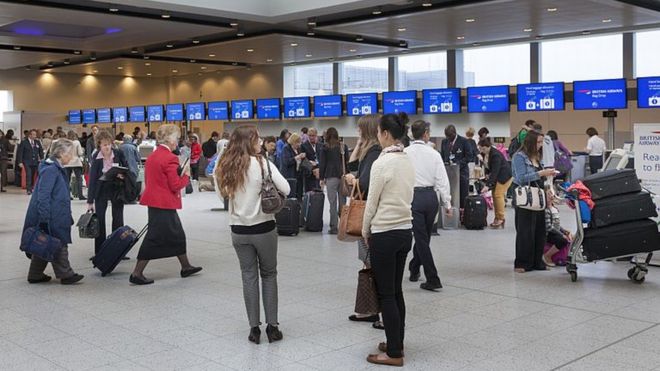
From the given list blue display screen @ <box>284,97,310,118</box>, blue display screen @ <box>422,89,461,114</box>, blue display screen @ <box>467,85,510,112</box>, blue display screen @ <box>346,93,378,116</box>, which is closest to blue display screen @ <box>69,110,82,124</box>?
blue display screen @ <box>284,97,310,118</box>

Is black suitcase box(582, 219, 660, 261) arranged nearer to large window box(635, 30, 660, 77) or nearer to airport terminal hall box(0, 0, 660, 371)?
airport terminal hall box(0, 0, 660, 371)

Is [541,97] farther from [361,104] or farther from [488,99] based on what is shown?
[361,104]

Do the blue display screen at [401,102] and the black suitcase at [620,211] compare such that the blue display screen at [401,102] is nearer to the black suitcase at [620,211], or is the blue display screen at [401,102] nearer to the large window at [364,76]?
the large window at [364,76]

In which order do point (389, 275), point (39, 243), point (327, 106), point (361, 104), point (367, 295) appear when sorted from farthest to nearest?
point (327, 106) → point (361, 104) → point (39, 243) → point (367, 295) → point (389, 275)

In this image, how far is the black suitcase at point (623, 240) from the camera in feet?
24.1

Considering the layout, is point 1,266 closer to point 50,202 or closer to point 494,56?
point 50,202

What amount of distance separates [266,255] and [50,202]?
10.0 ft

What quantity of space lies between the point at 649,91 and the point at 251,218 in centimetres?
1338

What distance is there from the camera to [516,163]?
7.98 meters

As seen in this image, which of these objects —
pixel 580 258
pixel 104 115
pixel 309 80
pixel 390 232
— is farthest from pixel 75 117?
pixel 390 232

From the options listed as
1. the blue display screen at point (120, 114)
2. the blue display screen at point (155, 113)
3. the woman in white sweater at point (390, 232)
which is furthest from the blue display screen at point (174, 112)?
the woman in white sweater at point (390, 232)

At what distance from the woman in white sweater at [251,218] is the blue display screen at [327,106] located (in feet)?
55.8

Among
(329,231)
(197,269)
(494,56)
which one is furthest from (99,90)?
(197,269)

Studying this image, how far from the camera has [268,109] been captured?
79.9ft
